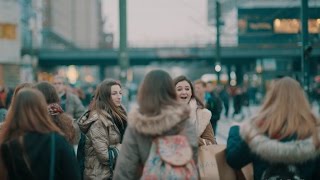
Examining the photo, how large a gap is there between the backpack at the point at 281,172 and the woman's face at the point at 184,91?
257 cm

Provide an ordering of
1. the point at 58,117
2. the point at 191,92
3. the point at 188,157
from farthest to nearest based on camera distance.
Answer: the point at 191,92 < the point at 58,117 < the point at 188,157

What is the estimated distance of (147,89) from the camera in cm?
470

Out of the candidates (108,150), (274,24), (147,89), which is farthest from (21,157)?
(274,24)

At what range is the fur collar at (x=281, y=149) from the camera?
466 centimetres

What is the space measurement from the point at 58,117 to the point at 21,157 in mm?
1279

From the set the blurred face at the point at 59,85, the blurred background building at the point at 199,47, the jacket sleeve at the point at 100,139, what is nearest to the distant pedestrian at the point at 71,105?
the blurred face at the point at 59,85

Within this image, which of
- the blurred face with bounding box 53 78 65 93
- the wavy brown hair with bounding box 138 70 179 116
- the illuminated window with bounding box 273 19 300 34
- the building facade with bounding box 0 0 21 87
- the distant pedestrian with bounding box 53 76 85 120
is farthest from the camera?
the illuminated window with bounding box 273 19 300 34

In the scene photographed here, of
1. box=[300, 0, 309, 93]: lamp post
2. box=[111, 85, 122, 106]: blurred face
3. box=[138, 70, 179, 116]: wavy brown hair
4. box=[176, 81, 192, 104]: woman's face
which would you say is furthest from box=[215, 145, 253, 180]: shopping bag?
box=[300, 0, 309, 93]: lamp post

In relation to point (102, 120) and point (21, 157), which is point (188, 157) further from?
point (102, 120)

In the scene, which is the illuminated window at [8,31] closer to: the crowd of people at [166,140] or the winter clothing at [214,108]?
the winter clothing at [214,108]

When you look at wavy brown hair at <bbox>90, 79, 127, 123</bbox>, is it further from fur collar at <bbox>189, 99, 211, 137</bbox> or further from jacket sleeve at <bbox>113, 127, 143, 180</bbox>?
jacket sleeve at <bbox>113, 127, 143, 180</bbox>

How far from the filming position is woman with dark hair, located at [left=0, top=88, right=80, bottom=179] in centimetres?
475

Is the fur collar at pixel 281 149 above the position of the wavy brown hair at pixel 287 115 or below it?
below

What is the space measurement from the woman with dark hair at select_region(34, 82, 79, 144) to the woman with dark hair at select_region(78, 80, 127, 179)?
42 cm
